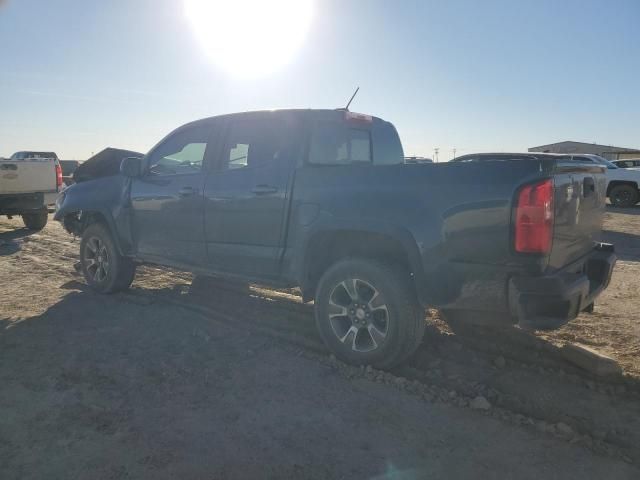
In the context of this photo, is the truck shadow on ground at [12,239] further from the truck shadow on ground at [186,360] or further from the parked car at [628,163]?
the parked car at [628,163]

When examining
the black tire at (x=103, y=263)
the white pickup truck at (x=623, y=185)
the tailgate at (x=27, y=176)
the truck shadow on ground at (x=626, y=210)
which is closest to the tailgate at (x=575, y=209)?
the black tire at (x=103, y=263)

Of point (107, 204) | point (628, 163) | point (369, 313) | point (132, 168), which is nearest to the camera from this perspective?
point (369, 313)

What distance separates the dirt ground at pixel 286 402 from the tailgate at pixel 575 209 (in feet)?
3.07

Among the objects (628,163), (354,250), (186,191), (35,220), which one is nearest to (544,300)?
(354,250)

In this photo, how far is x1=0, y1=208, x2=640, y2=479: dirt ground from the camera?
2.60 metres

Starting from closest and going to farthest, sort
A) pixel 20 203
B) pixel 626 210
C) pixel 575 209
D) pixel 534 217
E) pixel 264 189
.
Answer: pixel 534 217 < pixel 575 209 < pixel 264 189 < pixel 20 203 < pixel 626 210

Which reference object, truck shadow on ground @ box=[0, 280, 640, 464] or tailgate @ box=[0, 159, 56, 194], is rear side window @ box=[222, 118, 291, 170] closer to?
truck shadow on ground @ box=[0, 280, 640, 464]

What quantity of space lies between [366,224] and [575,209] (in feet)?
4.56

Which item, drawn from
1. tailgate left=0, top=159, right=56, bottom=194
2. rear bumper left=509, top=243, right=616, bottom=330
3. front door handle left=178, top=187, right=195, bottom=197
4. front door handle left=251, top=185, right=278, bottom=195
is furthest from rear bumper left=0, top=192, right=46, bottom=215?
rear bumper left=509, top=243, right=616, bottom=330

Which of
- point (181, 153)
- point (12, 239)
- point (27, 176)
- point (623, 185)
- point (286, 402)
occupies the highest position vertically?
point (623, 185)

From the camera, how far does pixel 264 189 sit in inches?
167

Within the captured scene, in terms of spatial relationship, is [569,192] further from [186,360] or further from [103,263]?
[103,263]

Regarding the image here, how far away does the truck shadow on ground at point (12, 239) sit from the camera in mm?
8836

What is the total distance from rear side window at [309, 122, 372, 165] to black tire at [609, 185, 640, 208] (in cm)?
1679
